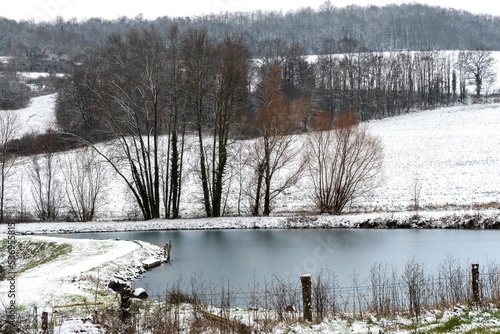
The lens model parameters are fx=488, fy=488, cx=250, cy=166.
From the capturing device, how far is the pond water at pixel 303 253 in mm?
18250

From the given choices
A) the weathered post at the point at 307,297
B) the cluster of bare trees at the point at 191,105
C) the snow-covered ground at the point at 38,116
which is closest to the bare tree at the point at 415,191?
the cluster of bare trees at the point at 191,105

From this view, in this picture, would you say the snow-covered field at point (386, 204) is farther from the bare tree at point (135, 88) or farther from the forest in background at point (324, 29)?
the forest in background at point (324, 29)

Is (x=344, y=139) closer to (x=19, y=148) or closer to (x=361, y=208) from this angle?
(x=361, y=208)

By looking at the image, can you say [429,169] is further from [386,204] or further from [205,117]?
[205,117]

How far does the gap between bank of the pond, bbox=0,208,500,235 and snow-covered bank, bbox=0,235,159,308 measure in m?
8.85

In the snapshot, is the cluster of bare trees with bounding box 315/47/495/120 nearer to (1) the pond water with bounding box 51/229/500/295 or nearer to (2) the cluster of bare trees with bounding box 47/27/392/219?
(2) the cluster of bare trees with bounding box 47/27/392/219

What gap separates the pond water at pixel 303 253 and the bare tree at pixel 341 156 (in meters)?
5.87

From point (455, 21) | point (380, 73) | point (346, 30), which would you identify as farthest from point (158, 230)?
point (455, 21)

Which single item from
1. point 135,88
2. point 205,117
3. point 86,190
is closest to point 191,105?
point 205,117

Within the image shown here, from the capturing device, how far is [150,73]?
37438mm

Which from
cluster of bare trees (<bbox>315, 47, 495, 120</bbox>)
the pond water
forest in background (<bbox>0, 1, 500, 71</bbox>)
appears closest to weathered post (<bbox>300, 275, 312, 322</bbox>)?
the pond water

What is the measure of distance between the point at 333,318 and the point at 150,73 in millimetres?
29699

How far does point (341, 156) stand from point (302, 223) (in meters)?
6.74

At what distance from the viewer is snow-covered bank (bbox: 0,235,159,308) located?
47.4 ft
